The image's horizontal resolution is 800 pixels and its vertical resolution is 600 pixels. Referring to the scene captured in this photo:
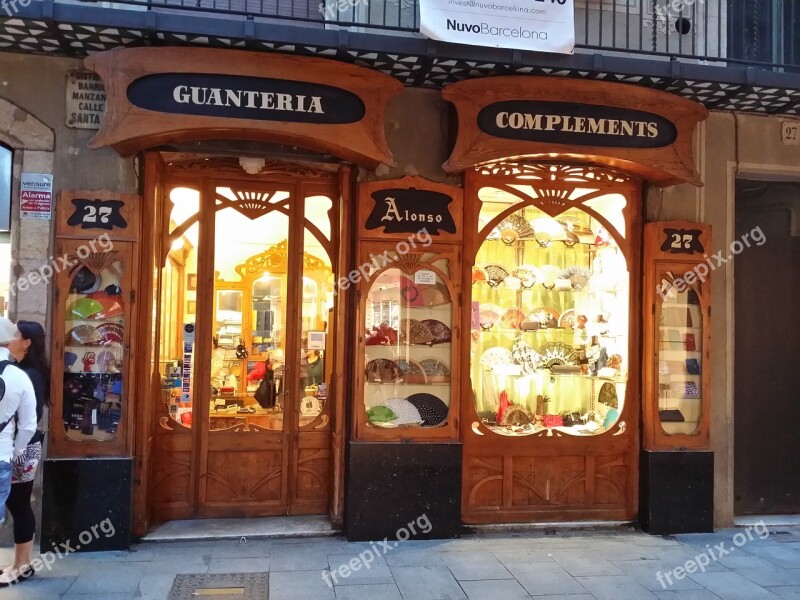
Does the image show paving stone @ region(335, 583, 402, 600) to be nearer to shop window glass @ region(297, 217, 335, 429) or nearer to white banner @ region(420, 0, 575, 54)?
shop window glass @ region(297, 217, 335, 429)

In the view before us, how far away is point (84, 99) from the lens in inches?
215

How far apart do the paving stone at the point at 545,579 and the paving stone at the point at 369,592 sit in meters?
0.98

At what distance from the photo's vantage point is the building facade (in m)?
5.32

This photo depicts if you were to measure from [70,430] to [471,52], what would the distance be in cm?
449

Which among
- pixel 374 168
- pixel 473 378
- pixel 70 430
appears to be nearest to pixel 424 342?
pixel 473 378

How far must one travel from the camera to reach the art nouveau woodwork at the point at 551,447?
6074mm

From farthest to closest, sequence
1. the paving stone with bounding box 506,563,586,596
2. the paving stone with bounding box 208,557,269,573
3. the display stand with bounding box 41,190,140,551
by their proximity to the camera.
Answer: the display stand with bounding box 41,190,140,551 → the paving stone with bounding box 208,557,269,573 → the paving stone with bounding box 506,563,586,596

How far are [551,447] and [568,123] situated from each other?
9.81 ft

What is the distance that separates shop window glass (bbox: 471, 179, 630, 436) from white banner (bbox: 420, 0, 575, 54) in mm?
1373

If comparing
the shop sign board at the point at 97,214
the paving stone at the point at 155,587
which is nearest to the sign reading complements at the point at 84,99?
the shop sign board at the point at 97,214

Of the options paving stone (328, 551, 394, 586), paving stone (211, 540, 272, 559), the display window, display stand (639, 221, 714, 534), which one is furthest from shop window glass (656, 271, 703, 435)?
paving stone (211, 540, 272, 559)

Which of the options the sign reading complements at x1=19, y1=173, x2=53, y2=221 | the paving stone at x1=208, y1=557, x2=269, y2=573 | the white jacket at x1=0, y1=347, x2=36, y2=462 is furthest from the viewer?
the sign reading complements at x1=19, y1=173, x2=53, y2=221

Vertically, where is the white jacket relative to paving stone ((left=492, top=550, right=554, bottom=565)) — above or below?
above

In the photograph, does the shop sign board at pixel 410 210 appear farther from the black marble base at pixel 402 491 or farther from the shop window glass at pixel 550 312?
the black marble base at pixel 402 491
